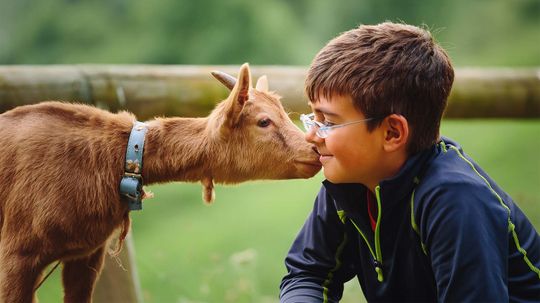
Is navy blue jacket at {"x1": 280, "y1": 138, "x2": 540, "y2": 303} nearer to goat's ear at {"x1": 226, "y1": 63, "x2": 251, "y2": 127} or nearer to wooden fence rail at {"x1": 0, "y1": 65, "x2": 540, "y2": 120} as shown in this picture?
goat's ear at {"x1": 226, "y1": 63, "x2": 251, "y2": 127}

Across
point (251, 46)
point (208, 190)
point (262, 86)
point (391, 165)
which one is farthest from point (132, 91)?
point (251, 46)

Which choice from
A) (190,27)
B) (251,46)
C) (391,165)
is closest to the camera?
(391,165)

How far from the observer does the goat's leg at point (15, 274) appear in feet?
7.82

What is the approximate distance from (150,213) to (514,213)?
3701 mm

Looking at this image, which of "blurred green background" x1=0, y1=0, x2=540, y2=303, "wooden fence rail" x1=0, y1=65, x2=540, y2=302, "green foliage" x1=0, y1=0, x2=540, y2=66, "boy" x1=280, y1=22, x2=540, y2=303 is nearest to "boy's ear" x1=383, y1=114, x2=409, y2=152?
"boy" x1=280, y1=22, x2=540, y2=303

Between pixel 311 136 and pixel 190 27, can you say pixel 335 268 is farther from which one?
pixel 190 27

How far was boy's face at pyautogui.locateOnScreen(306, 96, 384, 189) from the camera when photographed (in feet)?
7.78

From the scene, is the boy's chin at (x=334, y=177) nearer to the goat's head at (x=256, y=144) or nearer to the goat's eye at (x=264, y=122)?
the goat's head at (x=256, y=144)

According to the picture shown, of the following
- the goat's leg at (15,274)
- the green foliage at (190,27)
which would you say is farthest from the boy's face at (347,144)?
the green foliage at (190,27)

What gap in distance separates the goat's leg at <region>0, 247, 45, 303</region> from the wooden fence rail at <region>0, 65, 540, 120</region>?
3.30ft

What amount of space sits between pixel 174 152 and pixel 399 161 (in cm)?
77

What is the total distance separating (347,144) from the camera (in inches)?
93.7

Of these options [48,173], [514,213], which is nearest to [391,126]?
[514,213]

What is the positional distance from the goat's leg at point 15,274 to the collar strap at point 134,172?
1.18 ft
